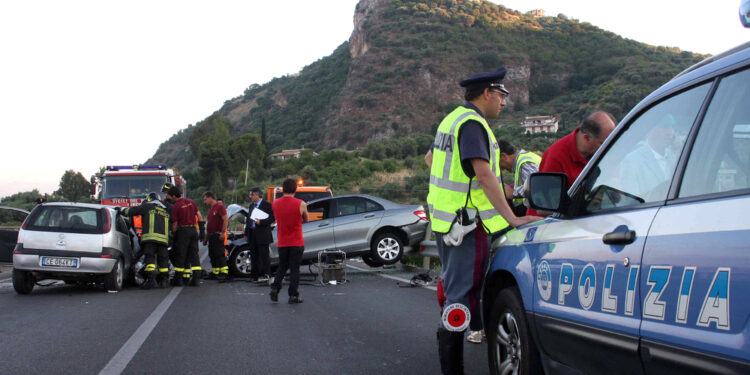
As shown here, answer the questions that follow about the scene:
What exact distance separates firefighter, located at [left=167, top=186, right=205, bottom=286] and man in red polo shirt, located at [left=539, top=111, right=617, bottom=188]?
8.82m

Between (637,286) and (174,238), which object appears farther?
(174,238)

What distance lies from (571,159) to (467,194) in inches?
47.0

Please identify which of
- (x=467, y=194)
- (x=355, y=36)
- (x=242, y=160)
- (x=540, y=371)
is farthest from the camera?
(x=355, y=36)

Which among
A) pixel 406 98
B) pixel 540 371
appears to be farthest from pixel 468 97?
pixel 406 98

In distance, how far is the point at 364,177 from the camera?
63312 millimetres

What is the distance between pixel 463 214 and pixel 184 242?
928 centimetres

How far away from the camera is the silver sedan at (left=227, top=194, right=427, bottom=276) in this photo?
1470 cm

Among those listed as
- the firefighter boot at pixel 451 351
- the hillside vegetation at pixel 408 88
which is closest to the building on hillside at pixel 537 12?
the hillside vegetation at pixel 408 88

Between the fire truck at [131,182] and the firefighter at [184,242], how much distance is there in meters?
8.25

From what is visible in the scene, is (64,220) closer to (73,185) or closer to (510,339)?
(510,339)

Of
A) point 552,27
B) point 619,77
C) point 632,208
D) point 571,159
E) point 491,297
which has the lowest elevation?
point 491,297

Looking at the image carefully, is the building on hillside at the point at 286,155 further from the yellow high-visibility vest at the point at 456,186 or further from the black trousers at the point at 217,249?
the yellow high-visibility vest at the point at 456,186

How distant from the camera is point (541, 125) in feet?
211

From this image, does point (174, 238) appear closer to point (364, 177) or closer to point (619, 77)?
point (364, 177)
